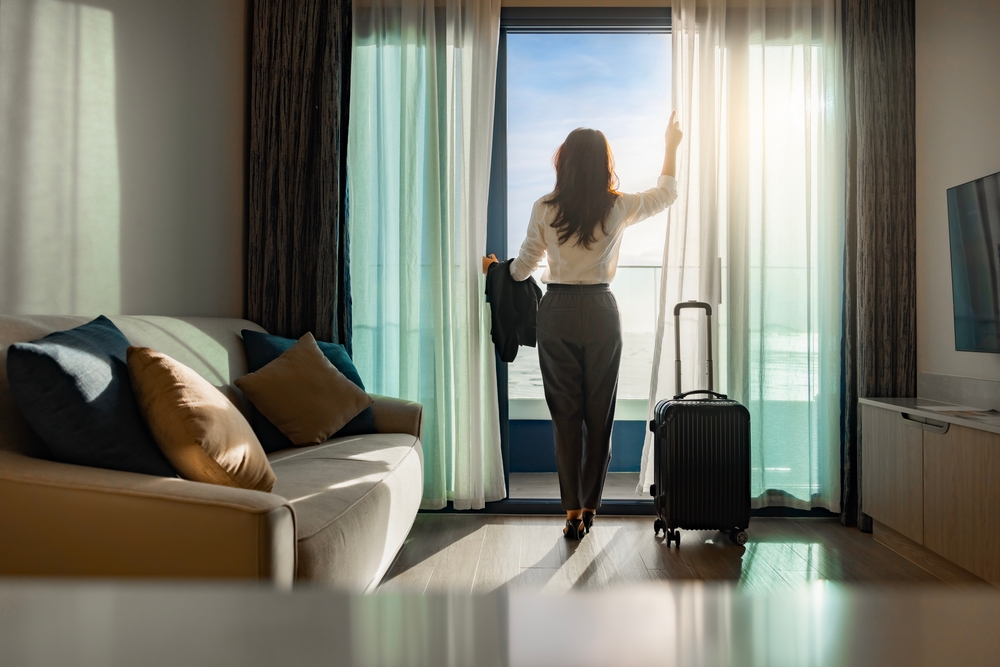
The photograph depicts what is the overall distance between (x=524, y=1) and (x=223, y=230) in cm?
197

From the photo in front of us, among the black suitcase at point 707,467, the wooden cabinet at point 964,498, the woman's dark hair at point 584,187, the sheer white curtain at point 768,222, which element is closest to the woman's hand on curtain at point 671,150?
the sheer white curtain at point 768,222

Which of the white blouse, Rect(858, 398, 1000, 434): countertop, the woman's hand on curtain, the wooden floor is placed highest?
the woman's hand on curtain

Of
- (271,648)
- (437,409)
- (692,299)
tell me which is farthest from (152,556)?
(692,299)

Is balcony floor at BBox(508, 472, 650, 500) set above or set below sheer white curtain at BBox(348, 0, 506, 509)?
below

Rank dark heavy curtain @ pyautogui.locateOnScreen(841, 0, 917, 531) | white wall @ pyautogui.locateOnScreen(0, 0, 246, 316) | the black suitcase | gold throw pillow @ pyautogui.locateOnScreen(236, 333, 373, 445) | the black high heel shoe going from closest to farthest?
white wall @ pyautogui.locateOnScreen(0, 0, 246, 316) → gold throw pillow @ pyautogui.locateOnScreen(236, 333, 373, 445) → the black suitcase → the black high heel shoe → dark heavy curtain @ pyautogui.locateOnScreen(841, 0, 917, 531)

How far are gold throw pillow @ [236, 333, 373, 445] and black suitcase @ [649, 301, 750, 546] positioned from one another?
4.53 feet

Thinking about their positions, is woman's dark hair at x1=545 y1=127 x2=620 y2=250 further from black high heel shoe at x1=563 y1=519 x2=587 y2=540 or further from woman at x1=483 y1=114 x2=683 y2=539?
black high heel shoe at x1=563 y1=519 x2=587 y2=540

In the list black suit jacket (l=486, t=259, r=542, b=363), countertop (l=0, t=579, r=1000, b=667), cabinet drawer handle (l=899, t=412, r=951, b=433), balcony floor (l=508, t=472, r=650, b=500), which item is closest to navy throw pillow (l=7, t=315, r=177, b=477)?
countertop (l=0, t=579, r=1000, b=667)

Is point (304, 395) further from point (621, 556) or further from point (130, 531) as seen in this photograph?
point (621, 556)

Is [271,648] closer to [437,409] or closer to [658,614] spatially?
[658,614]

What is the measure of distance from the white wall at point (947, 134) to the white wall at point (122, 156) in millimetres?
3413

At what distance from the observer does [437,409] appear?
138 inches

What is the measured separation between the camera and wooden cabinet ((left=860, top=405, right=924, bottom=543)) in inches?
109

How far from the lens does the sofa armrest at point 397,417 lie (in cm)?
307
